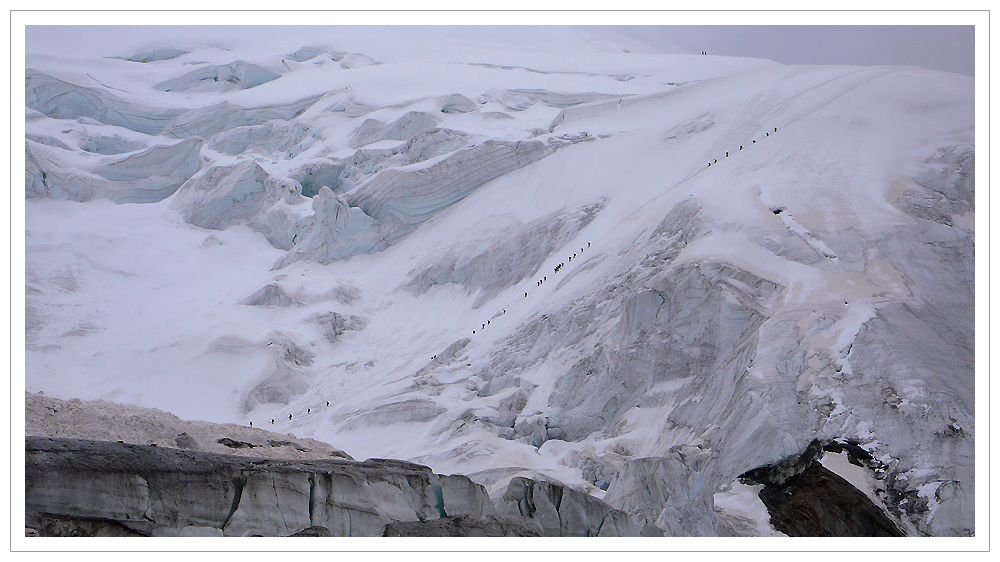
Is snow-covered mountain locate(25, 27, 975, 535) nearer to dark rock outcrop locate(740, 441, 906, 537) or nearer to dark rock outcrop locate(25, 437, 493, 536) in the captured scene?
dark rock outcrop locate(740, 441, 906, 537)

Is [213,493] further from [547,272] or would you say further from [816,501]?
[547,272]

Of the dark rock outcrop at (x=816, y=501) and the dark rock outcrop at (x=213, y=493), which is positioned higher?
the dark rock outcrop at (x=213, y=493)

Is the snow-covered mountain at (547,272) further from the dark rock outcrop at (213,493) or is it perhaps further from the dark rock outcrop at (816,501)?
the dark rock outcrop at (213,493)

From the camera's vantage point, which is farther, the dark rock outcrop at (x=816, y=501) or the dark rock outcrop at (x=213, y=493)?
the dark rock outcrop at (x=816, y=501)

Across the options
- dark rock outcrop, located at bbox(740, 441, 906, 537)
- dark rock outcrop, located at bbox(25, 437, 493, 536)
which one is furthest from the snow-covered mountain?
dark rock outcrop, located at bbox(25, 437, 493, 536)

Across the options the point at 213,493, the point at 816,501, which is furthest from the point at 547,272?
the point at 213,493

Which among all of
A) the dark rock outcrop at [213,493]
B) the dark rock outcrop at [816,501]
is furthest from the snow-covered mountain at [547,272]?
the dark rock outcrop at [213,493]

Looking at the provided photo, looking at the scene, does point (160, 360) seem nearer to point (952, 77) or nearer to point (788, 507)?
point (788, 507)

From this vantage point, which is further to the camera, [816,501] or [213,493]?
[816,501]

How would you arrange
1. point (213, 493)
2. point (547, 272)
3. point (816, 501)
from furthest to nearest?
1. point (547, 272)
2. point (816, 501)
3. point (213, 493)
